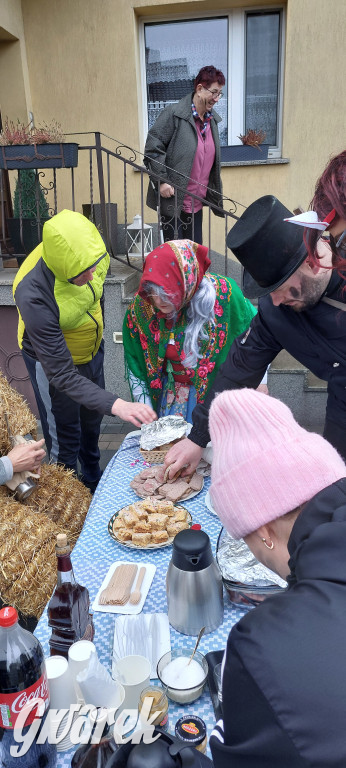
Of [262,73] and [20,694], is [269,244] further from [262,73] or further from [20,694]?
[262,73]

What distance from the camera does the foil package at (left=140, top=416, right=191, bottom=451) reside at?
2455 millimetres

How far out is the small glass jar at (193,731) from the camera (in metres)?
1.13

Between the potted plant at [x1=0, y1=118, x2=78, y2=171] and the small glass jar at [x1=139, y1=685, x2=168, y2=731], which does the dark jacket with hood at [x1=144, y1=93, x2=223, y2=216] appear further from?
the small glass jar at [x1=139, y1=685, x2=168, y2=731]

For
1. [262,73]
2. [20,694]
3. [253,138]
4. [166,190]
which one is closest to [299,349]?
[20,694]

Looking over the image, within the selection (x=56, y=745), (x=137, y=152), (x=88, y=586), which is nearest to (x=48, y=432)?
(x=88, y=586)

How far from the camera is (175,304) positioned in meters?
2.83

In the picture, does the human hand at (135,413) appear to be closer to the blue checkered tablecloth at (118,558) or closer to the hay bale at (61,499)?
the blue checkered tablecloth at (118,558)

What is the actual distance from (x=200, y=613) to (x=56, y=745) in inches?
18.9

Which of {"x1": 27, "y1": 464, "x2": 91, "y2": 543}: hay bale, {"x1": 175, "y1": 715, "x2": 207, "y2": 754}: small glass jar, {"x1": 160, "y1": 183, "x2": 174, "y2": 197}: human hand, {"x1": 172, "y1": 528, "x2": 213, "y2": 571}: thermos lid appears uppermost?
{"x1": 160, "y1": 183, "x2": 174, "y2": 197}: human hand

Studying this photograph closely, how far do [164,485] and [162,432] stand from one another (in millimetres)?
346

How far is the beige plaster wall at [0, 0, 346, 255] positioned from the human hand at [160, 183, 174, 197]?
1616 mm

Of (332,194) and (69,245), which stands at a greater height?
(332,194)

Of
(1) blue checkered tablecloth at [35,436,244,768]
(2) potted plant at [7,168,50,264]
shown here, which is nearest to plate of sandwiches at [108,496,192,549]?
(1) blue checkered tablecloth at [35,436,244,768]

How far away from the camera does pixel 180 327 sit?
9.68 ft
